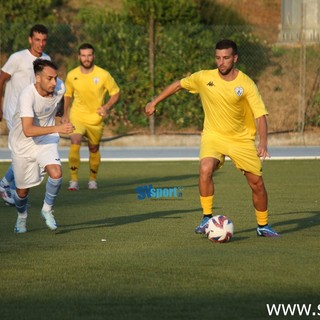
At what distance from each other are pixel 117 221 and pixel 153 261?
3569 millimetres

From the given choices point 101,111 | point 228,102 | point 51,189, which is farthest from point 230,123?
point 101,111

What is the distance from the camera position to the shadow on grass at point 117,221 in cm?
1359

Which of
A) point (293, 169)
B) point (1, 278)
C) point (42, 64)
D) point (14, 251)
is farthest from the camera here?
point (293, 169)

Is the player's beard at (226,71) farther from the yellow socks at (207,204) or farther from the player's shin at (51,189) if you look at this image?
the player's shin at (51,189)

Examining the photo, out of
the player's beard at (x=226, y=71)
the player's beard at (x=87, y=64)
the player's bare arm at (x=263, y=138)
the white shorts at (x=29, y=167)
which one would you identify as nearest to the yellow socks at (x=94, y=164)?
the player's beard at (x=87, y=64)

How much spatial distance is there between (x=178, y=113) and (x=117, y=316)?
72.2 feet

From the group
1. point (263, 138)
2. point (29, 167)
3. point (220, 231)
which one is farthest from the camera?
point (29, 167)

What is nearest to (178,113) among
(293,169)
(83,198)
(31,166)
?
(293,169)

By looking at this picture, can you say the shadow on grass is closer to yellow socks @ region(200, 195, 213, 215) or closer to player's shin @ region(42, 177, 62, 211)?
player's shin @ region(42, 177, 62, 211)

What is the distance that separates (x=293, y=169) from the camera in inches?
894

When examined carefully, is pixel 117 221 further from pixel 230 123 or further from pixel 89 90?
pixel 89 90

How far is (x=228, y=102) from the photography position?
41.7 feet

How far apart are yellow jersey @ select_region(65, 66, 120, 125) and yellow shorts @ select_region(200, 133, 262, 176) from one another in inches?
280

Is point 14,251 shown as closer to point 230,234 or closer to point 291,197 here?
point 230,234
